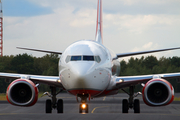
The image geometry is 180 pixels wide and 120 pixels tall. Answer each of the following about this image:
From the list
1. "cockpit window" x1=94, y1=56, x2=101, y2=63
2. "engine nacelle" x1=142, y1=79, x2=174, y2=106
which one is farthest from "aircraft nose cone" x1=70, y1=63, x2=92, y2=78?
"engine nacelle" x1=142, y1=79, x2=174, y2=106

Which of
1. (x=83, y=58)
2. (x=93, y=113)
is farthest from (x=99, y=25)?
(x=83, y=58)

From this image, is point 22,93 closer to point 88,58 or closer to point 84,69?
point 88,58

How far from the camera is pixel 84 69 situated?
15102 mm

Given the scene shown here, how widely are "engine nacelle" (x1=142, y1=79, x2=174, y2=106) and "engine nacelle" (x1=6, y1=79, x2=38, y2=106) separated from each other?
20.6 feet

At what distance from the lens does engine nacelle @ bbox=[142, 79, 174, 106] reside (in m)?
18.2

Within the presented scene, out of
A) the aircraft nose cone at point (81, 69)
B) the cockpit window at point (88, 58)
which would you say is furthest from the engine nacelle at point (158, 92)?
the aircraft nose cone at point (81, 69)

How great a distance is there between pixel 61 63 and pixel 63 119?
290 centimetres

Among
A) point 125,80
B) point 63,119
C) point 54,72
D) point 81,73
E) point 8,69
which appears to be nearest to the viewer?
point 81,73

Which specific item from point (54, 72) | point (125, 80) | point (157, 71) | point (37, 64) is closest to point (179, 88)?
point (157, 71)

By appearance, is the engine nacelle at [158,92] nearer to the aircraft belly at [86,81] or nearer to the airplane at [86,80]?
the airplane at [86,80]

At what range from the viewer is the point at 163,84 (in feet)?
60.3

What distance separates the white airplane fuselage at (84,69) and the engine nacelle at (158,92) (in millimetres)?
2579

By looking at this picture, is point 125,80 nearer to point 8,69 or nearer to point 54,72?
point 54,72

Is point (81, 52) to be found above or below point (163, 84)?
above
